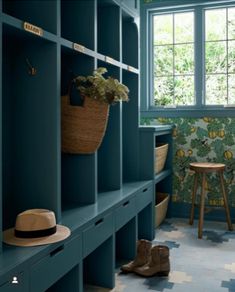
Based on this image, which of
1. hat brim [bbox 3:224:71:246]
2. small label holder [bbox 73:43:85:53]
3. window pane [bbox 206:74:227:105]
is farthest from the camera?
window pane [bbox 206:74:227:105]

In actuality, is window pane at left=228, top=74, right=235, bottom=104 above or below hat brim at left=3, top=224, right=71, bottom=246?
above

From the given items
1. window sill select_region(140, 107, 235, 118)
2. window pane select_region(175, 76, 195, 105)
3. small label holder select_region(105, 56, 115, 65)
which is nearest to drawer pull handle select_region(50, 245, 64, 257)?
small label holder select_region(105, 56, 115, 65)

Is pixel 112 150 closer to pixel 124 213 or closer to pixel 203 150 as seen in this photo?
pixel 124 213

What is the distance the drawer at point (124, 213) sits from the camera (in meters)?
2.52

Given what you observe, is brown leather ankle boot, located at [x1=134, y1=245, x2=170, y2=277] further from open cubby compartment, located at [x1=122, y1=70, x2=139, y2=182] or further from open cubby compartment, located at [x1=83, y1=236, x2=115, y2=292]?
open cubby compartment, located at [x1=122, y1=70, x2=139, y2=182]

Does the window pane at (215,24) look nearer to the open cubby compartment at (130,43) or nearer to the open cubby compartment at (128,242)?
the open cubby compartment at (130,43)

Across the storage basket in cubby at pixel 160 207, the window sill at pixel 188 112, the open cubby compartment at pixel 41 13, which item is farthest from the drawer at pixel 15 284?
the window sill at pixel 188 112

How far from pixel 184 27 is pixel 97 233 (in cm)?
295

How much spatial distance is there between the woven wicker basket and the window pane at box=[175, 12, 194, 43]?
2373 millimetres

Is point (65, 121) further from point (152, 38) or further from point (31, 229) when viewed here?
point (152, 38)

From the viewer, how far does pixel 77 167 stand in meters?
2.53

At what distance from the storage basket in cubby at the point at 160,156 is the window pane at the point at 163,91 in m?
0.65

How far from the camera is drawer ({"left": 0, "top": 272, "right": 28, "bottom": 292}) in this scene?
138 centimetres

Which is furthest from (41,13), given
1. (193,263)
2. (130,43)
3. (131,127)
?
(193,263)
